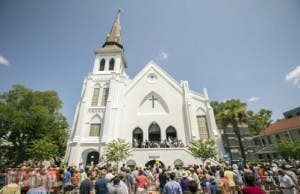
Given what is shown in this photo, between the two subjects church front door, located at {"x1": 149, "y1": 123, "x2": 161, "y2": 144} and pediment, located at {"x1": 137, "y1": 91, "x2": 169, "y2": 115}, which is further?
pediment, located at {"x1": 137, "y1": 91, "x2": 169, "y2": 115}

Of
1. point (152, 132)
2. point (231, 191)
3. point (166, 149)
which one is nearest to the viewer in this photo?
point (231, 191)

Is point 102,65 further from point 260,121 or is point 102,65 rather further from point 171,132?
point 260,121

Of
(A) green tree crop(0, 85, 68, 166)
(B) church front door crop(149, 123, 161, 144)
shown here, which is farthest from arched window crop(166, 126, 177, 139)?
(A) green tree crop(0, 85, 68, 166)

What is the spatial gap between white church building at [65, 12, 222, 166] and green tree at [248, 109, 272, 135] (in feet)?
57.8

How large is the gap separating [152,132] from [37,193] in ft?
66.8

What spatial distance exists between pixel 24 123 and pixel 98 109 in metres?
10.9

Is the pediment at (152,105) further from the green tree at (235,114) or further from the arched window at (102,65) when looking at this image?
the arched window at (102,65)

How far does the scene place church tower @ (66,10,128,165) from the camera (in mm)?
20500

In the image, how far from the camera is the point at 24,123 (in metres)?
22.7

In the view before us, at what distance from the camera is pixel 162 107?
82.8 ft

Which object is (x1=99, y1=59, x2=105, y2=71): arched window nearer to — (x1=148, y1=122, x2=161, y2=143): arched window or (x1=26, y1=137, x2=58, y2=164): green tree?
(x1=148, y1=122, x2=161, y2=143): arched window

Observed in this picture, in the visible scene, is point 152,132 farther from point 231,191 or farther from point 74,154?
point 231,191

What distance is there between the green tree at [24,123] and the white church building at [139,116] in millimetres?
6016

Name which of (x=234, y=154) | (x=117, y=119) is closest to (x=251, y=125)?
(x=234, y=154)
